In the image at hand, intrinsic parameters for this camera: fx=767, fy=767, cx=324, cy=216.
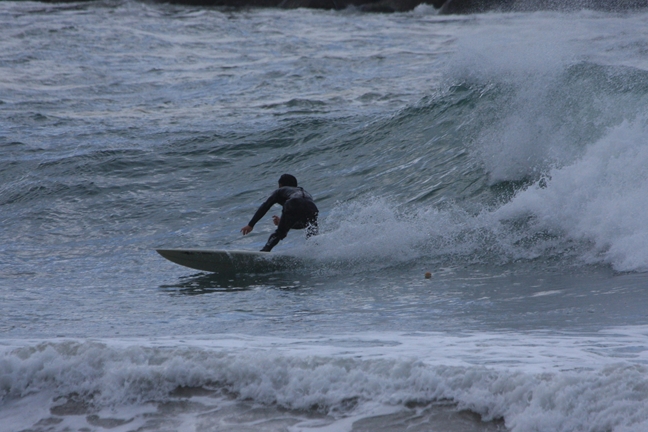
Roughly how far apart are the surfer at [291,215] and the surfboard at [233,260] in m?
0.28

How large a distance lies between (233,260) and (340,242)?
4.17 feet

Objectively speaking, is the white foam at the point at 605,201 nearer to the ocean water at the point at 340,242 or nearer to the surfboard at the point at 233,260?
the ocean water at the point at 340,242

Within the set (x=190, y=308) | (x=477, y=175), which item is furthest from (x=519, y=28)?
(x=190, y=308)

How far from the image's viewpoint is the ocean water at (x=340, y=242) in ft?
14.6

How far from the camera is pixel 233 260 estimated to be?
352 inches

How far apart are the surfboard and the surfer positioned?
0.91 feet

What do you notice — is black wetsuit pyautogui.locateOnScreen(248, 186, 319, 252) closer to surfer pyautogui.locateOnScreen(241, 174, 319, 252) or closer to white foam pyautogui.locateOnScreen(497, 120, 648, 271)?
surfer pyautogui.locateOnScreen(241, 174, 319, 252)

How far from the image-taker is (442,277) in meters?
8.05

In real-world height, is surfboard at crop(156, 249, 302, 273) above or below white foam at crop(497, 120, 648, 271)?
below

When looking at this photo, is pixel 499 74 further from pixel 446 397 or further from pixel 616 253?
pixel 446 397

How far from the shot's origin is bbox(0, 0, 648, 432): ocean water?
4.44m

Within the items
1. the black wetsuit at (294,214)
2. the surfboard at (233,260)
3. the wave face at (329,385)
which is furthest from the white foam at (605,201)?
the wave face at (329,385)

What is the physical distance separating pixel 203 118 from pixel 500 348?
49.6 ft

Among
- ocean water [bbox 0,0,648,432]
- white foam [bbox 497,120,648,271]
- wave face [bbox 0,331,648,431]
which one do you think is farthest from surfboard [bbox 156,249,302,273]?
wave face [bbox 0,331,648,431]
